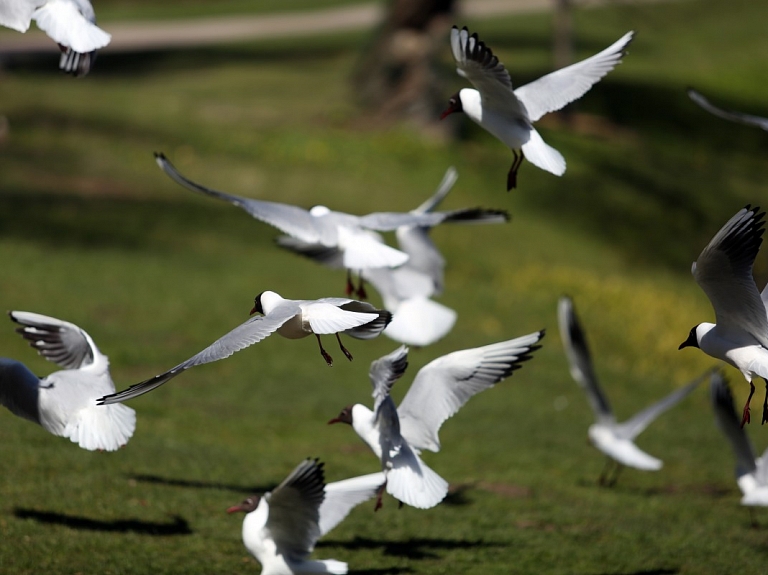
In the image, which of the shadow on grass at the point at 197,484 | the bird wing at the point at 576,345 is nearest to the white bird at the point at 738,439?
the bird wing at the point at 576,345

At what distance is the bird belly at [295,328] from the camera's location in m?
5.01

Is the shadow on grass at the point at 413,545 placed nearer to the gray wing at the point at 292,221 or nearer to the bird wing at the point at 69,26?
the gray wing at the point at 292,221

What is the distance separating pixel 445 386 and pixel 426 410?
17 cm

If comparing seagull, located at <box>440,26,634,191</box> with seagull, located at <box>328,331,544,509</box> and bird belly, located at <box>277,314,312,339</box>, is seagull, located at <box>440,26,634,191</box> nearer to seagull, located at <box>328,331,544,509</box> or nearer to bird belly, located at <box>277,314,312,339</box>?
seagull, located at <box>328,331,544,509</box>

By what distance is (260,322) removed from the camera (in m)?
4.95

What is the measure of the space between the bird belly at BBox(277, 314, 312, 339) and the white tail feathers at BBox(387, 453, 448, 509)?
0.92m

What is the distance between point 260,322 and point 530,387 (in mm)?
6747

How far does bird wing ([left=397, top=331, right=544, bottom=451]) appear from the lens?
575 cm

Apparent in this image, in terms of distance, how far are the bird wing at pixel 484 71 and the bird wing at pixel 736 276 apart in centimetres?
126

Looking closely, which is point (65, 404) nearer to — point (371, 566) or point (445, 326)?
point (371, 566)

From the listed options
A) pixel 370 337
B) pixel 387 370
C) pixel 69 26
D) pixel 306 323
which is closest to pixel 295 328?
pixel 306 323

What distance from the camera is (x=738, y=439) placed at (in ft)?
22.9

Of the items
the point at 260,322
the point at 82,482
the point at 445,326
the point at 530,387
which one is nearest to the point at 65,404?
the point at 260,322

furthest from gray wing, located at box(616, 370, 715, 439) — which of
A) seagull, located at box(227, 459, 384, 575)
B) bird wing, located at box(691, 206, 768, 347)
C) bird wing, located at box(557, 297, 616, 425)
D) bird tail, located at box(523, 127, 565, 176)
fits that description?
seagull, located at box(227, 459, 384, 575)
